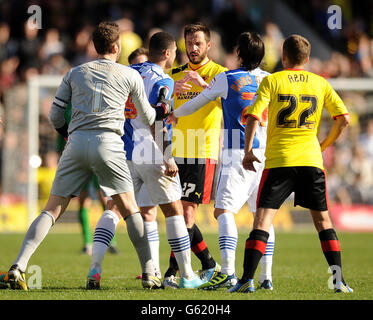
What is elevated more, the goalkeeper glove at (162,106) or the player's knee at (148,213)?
the goalkeeper glove at (162,106)

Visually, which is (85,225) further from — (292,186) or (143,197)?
(292,186)

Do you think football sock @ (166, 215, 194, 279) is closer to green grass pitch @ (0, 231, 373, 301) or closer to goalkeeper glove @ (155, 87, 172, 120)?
green grass pitch @ (0, 231, 373, 301)

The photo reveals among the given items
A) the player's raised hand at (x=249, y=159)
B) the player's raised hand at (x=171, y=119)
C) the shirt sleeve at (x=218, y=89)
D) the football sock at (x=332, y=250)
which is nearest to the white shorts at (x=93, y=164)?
the player's raised hand at (x=171, y=119)

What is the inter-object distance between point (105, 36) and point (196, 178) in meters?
1.98

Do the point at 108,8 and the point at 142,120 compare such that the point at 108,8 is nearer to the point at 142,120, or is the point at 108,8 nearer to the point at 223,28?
the point at 223,28

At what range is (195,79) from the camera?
752 cm

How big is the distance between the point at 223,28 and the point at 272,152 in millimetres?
15814

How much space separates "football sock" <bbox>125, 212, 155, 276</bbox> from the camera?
269 inches

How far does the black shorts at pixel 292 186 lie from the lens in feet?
21.7

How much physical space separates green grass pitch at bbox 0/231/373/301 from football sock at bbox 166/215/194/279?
260 mm

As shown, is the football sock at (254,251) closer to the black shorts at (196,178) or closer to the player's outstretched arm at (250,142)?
the player's outstretched arm at (250,142)

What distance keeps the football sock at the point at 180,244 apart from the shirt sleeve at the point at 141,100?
1036 millimetres
